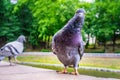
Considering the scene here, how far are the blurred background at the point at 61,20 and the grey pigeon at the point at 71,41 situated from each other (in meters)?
32.7

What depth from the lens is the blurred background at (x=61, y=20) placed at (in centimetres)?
3981

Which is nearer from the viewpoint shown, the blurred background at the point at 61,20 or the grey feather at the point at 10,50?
the grey feather at the point at 10,50

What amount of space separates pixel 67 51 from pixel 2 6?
144ft

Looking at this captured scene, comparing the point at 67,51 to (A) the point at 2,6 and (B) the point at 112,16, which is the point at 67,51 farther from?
(A) the point at 2,6

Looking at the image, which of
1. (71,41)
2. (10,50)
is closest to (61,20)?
(10,50)

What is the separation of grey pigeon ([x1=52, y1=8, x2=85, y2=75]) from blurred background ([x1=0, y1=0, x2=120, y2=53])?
32700 millimetres

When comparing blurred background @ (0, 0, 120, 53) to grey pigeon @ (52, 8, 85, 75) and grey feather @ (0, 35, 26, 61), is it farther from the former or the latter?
grey pigeon @ (52, 8, 85, 75)

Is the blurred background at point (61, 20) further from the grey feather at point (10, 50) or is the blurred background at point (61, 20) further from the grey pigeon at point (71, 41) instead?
the grey pigeon at point (71, 41)

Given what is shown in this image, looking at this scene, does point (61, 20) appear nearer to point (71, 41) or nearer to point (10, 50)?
point (10, 50)

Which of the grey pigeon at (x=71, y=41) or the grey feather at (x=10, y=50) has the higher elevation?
the grey pigeon at (x=71, y=41)

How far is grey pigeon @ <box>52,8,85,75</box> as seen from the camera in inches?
246

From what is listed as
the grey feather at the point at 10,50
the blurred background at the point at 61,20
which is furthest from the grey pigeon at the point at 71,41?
the blurred background at the point at 61,20

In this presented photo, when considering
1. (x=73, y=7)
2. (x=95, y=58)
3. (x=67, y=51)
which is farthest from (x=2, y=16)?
(x=67, y=51)

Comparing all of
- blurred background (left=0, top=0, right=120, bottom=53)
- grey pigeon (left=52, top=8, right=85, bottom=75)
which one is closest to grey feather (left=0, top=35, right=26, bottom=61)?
grey pigeon (left=52, top=8, right=85, bottom=75)
